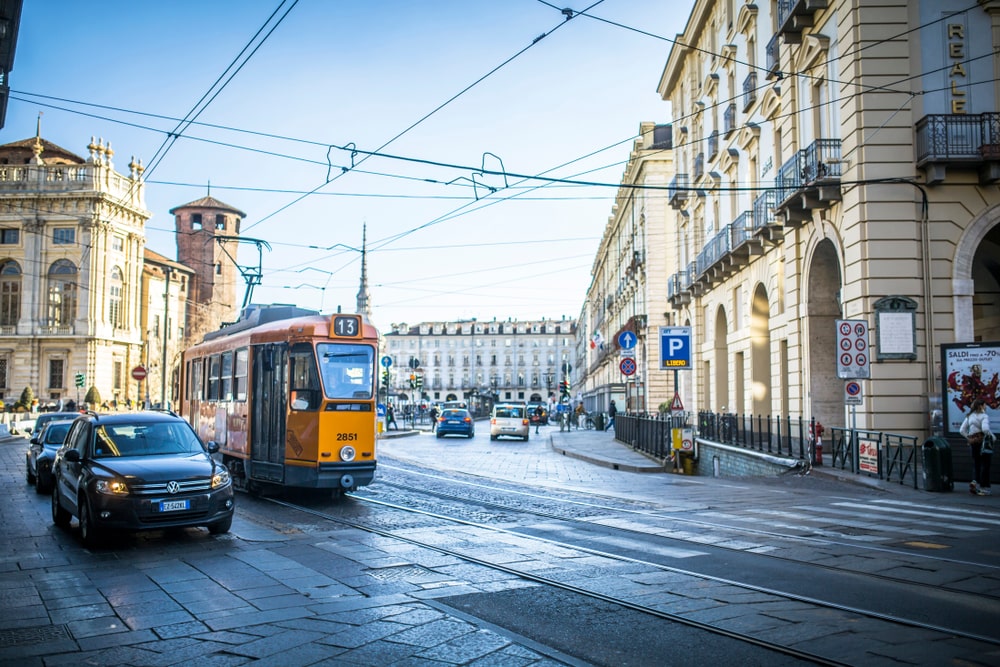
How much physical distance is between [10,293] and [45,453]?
5512cm

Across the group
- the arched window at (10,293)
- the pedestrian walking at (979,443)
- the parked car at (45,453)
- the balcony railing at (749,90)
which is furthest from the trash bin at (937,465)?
the arched window at (10,293)

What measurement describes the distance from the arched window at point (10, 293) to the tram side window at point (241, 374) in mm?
56533

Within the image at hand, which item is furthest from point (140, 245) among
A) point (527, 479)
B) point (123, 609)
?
point (123, 609)

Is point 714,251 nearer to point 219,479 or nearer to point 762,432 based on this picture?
point 762,432

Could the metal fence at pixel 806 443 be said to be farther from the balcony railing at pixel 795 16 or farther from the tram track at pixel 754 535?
the balcony railing at pixel 795 16

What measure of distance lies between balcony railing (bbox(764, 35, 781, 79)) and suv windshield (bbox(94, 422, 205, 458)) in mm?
18106

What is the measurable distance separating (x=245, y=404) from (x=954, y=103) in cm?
1606

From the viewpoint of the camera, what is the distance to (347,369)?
14617 mm

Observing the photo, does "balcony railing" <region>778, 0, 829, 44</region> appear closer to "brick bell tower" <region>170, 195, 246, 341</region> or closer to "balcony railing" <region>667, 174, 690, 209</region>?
"balcony railing" <region>667, 174, 690, 209</region>

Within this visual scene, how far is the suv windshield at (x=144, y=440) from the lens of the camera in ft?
37.3

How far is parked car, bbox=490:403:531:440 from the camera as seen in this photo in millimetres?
43500

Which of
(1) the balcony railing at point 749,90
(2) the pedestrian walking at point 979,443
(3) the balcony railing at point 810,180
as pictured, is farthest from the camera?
(1) the balcony railing at point 749,90

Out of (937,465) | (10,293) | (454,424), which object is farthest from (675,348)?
(10,293)

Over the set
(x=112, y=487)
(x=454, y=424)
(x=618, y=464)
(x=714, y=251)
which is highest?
(x=714, y=251)
